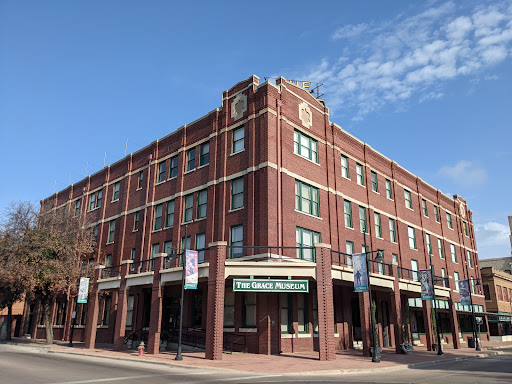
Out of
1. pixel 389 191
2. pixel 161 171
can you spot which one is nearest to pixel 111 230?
pixel 161 171

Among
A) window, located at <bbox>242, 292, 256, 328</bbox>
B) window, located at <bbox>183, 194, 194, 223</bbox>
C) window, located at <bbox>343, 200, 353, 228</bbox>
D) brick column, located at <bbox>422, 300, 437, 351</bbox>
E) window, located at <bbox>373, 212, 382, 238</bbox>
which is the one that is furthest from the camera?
window, located at <bbox>373, 212, 382, 238</bbox>

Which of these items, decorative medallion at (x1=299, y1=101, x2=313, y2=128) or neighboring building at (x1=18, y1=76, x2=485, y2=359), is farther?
decorative medallion at (x1=299, y1=101, x2=313, y2=128)

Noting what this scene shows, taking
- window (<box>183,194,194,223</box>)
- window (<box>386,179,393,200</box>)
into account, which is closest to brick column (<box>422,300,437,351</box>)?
window (<box>386,179,393,200</box>)

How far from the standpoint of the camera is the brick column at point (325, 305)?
21.5m

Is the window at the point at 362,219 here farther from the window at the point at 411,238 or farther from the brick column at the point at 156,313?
the brick column at the point at 156,313

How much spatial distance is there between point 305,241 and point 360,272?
579 centimetres

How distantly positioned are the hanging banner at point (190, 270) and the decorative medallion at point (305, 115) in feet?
44.3

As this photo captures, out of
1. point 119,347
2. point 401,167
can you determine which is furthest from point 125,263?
point 401,167

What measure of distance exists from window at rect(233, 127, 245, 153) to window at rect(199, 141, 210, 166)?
9.25 ft

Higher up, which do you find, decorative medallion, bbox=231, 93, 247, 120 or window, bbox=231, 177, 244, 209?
decorative medallion, bbox=231, 93, 247, 120

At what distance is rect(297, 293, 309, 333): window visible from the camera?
26469mm

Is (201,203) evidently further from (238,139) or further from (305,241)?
(305,241)

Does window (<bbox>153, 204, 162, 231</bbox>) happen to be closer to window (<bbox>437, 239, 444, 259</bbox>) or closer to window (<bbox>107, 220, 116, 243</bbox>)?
window (<bbox>107, 220, 116, 243</bbox>)

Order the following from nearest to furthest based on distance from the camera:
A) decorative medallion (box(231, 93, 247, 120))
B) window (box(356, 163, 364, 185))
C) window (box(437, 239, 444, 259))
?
1. decorative medallion (box(231, 93, 247, 120))
2. window (box(356, 163, 364, 185))
3. window (box(437, 239, 444, 259))
